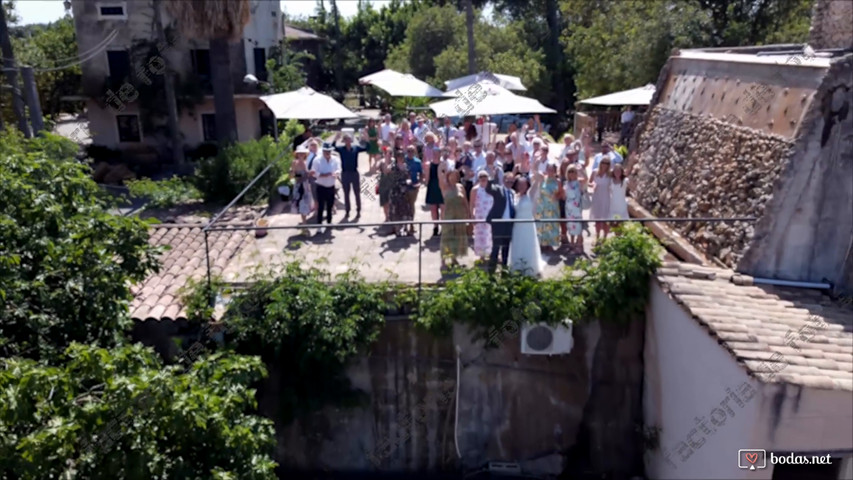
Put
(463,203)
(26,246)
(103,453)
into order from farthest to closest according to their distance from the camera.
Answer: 1. (463,203)
2. (26,246)
3. (103,453)

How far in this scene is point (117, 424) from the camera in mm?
→ 6086

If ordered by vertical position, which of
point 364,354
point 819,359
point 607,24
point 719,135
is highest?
point 607,24

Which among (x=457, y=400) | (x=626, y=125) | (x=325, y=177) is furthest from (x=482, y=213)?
(x=626, y=125)

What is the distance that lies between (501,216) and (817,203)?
3.80 meters

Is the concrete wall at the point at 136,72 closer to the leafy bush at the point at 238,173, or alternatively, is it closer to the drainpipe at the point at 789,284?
the leafy bush at the point at 238,173

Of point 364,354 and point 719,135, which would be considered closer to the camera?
point 364,354

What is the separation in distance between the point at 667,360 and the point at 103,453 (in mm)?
6203

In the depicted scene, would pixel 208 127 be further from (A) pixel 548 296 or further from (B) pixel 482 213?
(A) pixel 548 296

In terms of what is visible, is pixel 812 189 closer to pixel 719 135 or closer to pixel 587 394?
pixel 719 135

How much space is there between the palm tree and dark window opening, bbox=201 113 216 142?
11868 millimetres

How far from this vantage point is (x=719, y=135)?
419 inches

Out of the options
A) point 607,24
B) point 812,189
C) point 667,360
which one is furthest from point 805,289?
point 607,24

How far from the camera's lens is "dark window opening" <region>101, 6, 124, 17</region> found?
1108 inches

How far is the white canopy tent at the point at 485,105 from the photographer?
15.1 meters
